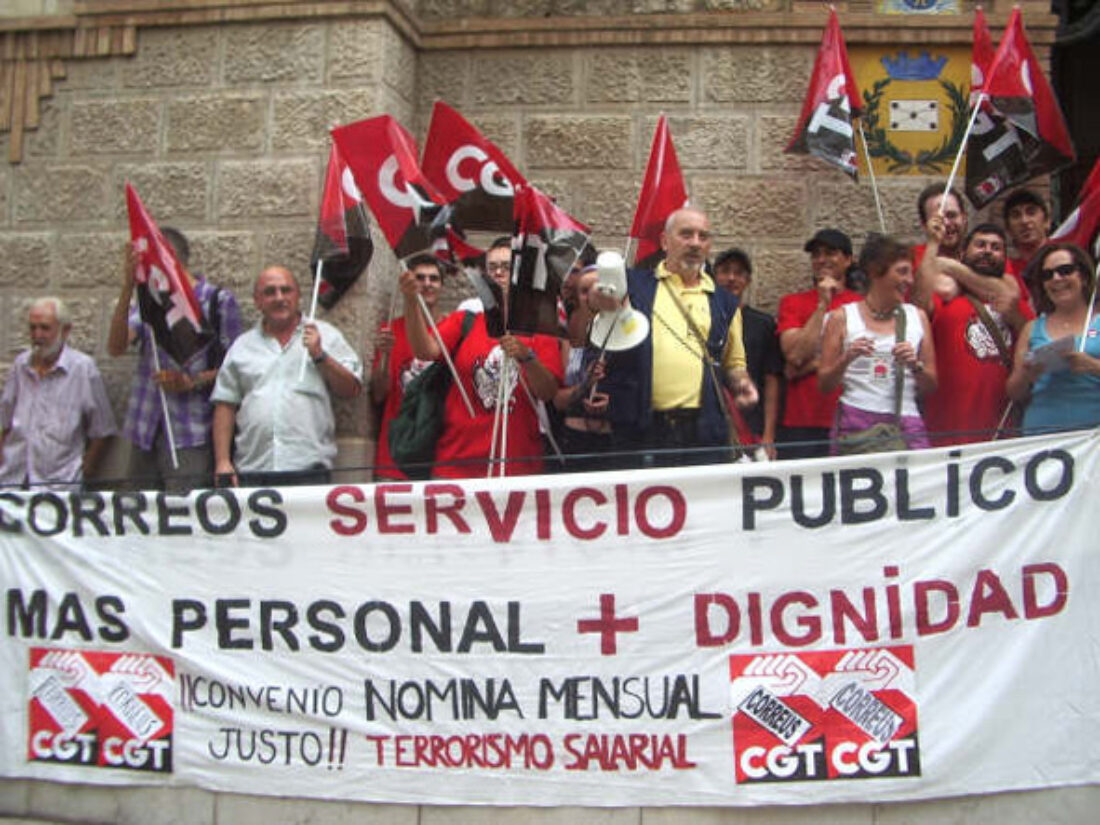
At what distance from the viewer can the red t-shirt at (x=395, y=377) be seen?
6.91 m

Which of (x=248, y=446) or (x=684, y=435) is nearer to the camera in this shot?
(x=684, y=435)

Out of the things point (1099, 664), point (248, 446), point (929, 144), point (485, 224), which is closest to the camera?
point (1099, 664)

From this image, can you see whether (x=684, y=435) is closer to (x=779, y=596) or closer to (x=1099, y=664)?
(x=779, y=596)

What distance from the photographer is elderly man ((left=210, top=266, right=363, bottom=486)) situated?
21.9ft

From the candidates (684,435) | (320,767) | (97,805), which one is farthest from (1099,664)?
(97,805)

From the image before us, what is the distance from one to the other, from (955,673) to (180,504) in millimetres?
3148

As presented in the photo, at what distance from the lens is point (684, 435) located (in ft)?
18.8

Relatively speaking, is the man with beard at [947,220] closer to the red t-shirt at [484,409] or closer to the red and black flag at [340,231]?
the red t-shirt at [484,409]

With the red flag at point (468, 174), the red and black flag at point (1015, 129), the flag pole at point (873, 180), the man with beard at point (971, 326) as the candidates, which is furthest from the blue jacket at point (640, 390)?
the red and black flag at point (1015, 129)

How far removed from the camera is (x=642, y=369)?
5.71 m

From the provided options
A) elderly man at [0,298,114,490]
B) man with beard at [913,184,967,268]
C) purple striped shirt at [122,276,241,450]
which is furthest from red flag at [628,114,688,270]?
elderly man at [0,298,114,490]

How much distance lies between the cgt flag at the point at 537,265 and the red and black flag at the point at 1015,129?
2.68 meters

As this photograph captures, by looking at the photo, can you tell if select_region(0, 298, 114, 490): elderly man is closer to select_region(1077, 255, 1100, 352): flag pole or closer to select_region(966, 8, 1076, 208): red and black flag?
select_region(966, 8, 1076, 208): red and black flag

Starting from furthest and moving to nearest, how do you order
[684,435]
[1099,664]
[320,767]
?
[684,435], [320,767], [1099,664]
